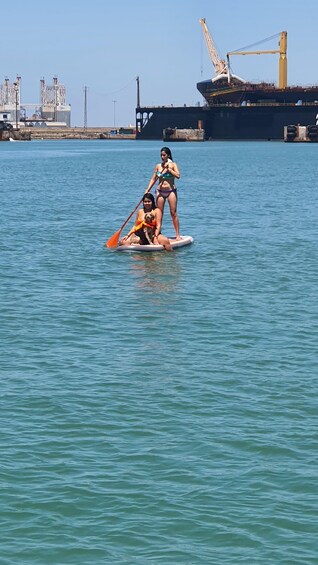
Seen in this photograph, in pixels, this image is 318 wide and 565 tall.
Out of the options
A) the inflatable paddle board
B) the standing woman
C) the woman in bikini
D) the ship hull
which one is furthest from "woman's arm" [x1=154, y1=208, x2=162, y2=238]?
the ship hull

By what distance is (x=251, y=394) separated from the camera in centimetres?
1446

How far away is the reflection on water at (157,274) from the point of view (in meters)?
22.2

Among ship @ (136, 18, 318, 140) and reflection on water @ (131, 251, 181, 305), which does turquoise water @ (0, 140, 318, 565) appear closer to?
reflection on water @ (131, 251, 181, 305)

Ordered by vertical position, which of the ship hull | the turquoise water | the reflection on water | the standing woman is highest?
the ship hull

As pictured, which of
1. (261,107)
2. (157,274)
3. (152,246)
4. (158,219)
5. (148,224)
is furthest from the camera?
(261,107)

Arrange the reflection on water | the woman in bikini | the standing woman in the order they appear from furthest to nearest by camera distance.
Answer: the standing woman < the woman in bikini < the reflection on water

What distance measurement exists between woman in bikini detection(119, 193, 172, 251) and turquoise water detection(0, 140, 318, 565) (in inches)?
15.8

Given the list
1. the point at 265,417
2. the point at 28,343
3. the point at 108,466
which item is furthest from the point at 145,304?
the point at 108,466

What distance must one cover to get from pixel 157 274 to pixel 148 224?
2.70 metres

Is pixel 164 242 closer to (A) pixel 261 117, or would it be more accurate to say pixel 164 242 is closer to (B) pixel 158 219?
(B) pixel 158 219

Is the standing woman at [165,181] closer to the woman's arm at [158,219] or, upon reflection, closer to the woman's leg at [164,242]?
the woman's arm at [158,219]

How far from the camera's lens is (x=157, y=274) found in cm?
2466

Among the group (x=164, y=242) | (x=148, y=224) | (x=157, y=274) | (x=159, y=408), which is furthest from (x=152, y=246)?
(x=159, y=408)

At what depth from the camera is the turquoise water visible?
10.2 meters
